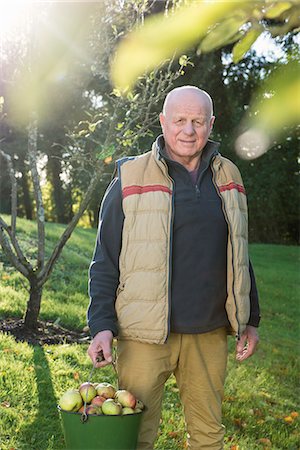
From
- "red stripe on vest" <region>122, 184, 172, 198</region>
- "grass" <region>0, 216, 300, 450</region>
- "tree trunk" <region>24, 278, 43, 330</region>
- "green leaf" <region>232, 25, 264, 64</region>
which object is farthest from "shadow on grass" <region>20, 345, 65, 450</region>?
"green leaf" <region>232, 25, 264, 64</region>

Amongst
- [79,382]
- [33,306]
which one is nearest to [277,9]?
[79,382]

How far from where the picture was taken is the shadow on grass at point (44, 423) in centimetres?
353

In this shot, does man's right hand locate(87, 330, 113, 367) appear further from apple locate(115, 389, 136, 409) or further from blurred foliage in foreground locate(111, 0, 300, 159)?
blurred foliage in foreground locate(111, 0, 300, 159)

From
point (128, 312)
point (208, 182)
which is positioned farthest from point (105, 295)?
point (208, 182)

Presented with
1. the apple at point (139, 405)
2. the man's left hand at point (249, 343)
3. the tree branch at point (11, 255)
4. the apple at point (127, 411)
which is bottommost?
the apple at point (139, 405)

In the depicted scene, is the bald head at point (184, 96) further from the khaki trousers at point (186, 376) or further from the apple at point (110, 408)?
the apple at point (110, 408)

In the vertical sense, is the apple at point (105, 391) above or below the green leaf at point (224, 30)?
below

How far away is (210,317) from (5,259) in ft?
16.6

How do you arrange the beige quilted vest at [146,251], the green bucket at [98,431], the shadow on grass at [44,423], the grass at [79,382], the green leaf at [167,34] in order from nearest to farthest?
the green leaf at [167,34], the green bucket at [98,431], the beige quilted vest at [146,251], the shadow on grass at [44,423], the grass at [79,382]

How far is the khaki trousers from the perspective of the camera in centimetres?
256

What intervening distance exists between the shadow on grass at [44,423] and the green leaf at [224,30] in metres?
3.16

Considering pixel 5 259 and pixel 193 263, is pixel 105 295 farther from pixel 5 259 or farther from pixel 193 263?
pixel 5 259

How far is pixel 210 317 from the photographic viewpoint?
2582mm

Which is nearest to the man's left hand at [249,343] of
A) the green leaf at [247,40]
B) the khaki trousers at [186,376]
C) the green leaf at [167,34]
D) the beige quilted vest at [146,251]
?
the khaki trousers at [186,376]
